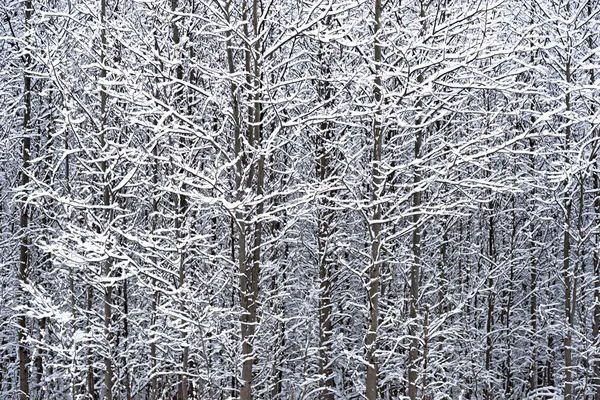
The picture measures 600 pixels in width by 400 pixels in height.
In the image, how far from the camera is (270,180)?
1321cm

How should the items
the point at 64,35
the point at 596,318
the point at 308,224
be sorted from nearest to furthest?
the point at 64,35 < the point at 596,318 < the point at 308,224

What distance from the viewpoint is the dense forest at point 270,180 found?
7.02 m

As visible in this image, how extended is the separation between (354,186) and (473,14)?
2.81 metres

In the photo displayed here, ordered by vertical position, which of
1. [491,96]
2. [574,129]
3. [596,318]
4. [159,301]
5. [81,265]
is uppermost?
[491,96]

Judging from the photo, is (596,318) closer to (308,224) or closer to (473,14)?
(308,224)

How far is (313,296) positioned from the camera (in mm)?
11258

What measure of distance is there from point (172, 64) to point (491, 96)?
1127 centimetres

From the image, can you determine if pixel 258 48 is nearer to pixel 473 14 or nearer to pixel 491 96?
pixel 473 14

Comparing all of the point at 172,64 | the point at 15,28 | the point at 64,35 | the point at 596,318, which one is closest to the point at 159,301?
the point at 172,64

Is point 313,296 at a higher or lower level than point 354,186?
lower

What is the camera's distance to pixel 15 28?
12.9m

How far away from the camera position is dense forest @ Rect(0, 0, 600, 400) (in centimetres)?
702

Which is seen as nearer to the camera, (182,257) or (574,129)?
(182,257)

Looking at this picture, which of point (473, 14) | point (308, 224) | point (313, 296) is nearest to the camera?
point (473, 14)
